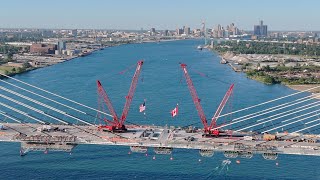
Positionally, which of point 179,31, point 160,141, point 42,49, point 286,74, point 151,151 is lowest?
point 151,151

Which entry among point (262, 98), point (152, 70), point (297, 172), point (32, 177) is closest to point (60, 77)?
point (152, 70)

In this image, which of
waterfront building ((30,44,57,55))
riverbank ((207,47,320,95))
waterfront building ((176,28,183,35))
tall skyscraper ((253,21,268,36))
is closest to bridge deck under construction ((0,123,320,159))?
riverbank ((207,47,320,95))

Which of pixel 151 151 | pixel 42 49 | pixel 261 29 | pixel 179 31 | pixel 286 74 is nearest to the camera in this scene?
pixel 151 151

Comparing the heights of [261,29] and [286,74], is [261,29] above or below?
above

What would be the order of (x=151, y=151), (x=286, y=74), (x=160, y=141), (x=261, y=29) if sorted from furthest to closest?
(x=261, y=29), (x=286, y=74), (x=151, y=151), (x=160, y=141)

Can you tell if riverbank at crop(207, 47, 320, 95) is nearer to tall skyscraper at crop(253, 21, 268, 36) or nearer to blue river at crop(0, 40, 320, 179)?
blue river at crop(0, 40, 320, 179)

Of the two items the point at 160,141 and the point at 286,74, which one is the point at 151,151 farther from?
the point at 286,74

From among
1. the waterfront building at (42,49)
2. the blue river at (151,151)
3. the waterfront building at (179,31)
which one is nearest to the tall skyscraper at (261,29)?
the waterfront building at (179,31)

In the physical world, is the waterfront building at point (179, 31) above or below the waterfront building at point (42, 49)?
above

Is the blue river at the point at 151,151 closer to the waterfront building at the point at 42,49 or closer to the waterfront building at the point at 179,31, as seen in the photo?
the waterfront building at the point at 42,49

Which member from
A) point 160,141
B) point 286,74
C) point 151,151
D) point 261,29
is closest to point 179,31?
point 261,29

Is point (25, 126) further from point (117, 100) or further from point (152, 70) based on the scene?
point (152, 70)

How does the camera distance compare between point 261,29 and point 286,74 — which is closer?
point 286,74
